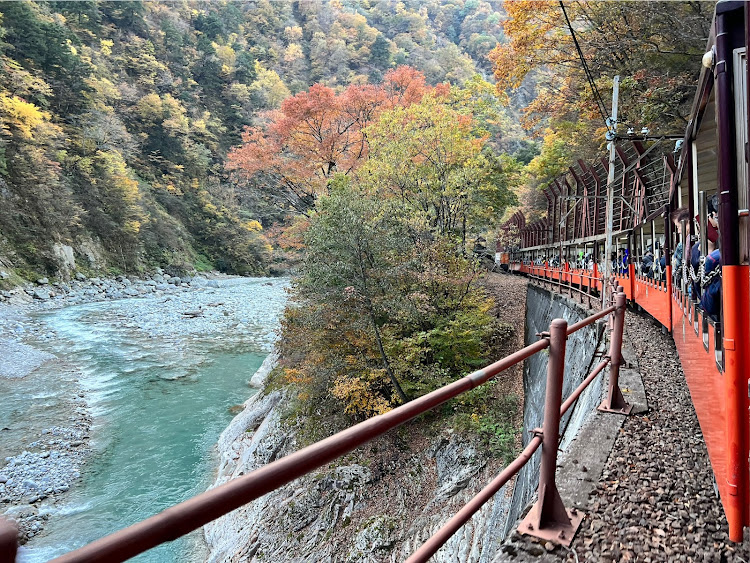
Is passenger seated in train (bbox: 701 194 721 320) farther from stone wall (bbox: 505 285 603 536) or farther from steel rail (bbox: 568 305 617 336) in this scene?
stone wall (bbox: 505 285 603 536)

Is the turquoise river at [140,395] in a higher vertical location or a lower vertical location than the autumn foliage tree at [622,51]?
lower

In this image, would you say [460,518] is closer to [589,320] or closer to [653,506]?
[653,506]

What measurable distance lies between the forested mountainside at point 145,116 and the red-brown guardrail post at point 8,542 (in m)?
22.2

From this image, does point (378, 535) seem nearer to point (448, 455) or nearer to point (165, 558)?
point (448, 455)

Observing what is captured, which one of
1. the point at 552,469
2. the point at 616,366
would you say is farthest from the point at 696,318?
the point at 552,469

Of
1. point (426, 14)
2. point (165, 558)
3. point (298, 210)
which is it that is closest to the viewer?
point (165, 558)

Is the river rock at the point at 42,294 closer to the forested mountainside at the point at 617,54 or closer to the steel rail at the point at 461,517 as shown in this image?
the forested mountainside at the point at 617,54

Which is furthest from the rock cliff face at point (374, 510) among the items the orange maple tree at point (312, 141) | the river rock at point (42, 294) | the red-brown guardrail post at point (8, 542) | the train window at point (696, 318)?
the river rock at point (42, 294)

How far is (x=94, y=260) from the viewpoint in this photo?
3222cm

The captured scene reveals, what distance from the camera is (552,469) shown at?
2303mm

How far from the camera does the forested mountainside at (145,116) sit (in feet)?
94.3

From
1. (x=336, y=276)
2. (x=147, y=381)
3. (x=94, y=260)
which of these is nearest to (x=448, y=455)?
(x=336, y=276)

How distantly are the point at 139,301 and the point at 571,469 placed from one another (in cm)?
3077

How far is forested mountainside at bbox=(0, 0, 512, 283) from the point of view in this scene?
28.7m
